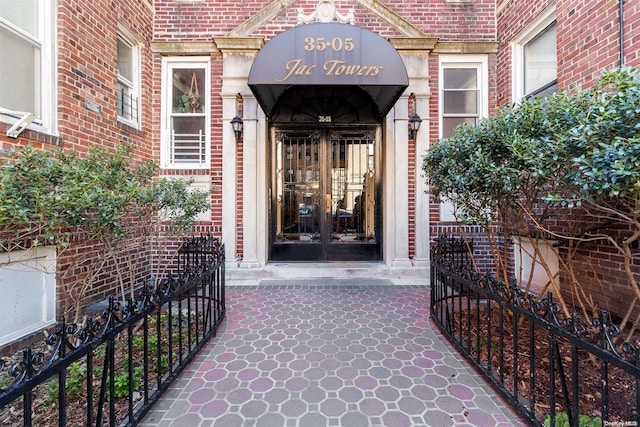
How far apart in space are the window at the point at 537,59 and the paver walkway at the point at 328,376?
4266mm

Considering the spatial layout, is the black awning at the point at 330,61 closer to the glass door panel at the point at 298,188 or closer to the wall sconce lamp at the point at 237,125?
the wall sconce lamp at the point at 237,125

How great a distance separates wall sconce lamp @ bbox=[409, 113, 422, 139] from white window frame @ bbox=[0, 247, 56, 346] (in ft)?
18.3

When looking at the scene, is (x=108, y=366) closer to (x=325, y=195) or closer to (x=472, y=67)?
(x=325, y=195)

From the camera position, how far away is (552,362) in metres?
Answer: 2.05

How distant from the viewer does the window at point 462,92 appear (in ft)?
20.2

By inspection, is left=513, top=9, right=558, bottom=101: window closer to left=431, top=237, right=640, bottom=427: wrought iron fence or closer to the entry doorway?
the entry doorway

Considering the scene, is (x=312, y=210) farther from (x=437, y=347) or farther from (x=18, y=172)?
(x=18, y=172)

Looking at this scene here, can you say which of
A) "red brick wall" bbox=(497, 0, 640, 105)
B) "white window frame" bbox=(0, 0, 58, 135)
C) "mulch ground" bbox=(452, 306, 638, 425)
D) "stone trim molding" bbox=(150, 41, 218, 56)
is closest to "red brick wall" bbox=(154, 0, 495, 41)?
"stone trim molding" bbox=(150, 41, 218, 56)

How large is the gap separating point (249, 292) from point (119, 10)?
4.99 m

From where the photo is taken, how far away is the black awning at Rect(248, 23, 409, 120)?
464cm

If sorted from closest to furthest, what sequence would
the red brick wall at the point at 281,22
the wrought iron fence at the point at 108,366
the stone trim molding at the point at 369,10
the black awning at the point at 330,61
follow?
the wrought iron fence at the point at 108,366 < the black awning at the point at 330,61 < the stone trim molding at the point at 369,10 < the red brick wall at the point at 281,22

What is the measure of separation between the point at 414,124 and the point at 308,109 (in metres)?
2.05

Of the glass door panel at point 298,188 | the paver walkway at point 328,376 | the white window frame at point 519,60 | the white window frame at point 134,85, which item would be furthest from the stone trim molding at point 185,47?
the white window frame at point 519,60

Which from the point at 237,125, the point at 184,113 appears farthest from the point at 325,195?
the point at 184,113
